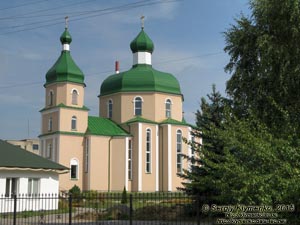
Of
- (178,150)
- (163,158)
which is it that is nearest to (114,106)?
(163,158)

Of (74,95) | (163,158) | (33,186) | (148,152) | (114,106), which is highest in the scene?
(74,95)

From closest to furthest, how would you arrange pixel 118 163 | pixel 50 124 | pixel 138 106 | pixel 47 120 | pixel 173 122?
pixel 118 163 < pixel 50 124 < pixel 47 120 < pixel 173 122 < pixel 138 106

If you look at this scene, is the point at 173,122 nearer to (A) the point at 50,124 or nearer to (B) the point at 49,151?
(A) the point at 50,124

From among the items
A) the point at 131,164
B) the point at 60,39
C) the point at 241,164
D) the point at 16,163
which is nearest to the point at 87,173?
the point at 131,164

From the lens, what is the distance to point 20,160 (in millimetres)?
21797

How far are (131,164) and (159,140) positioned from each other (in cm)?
341

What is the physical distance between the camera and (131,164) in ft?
133

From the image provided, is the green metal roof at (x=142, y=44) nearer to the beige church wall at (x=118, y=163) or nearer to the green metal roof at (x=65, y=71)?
the green metal roof at (x=65, y=71)

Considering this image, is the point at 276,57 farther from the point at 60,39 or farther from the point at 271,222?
the point at 60,39

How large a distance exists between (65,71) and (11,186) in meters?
19.2

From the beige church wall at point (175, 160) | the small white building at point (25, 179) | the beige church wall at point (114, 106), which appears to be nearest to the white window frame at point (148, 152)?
the beige church wall at point (175, 160)

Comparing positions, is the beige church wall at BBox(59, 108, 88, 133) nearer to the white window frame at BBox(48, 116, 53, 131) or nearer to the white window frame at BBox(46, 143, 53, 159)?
the white window frame at BBox(48, 116, 53, 131)

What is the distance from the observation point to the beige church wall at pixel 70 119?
38875 millimetres

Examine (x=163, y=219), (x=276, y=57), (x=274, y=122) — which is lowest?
(x=163, y=219)
